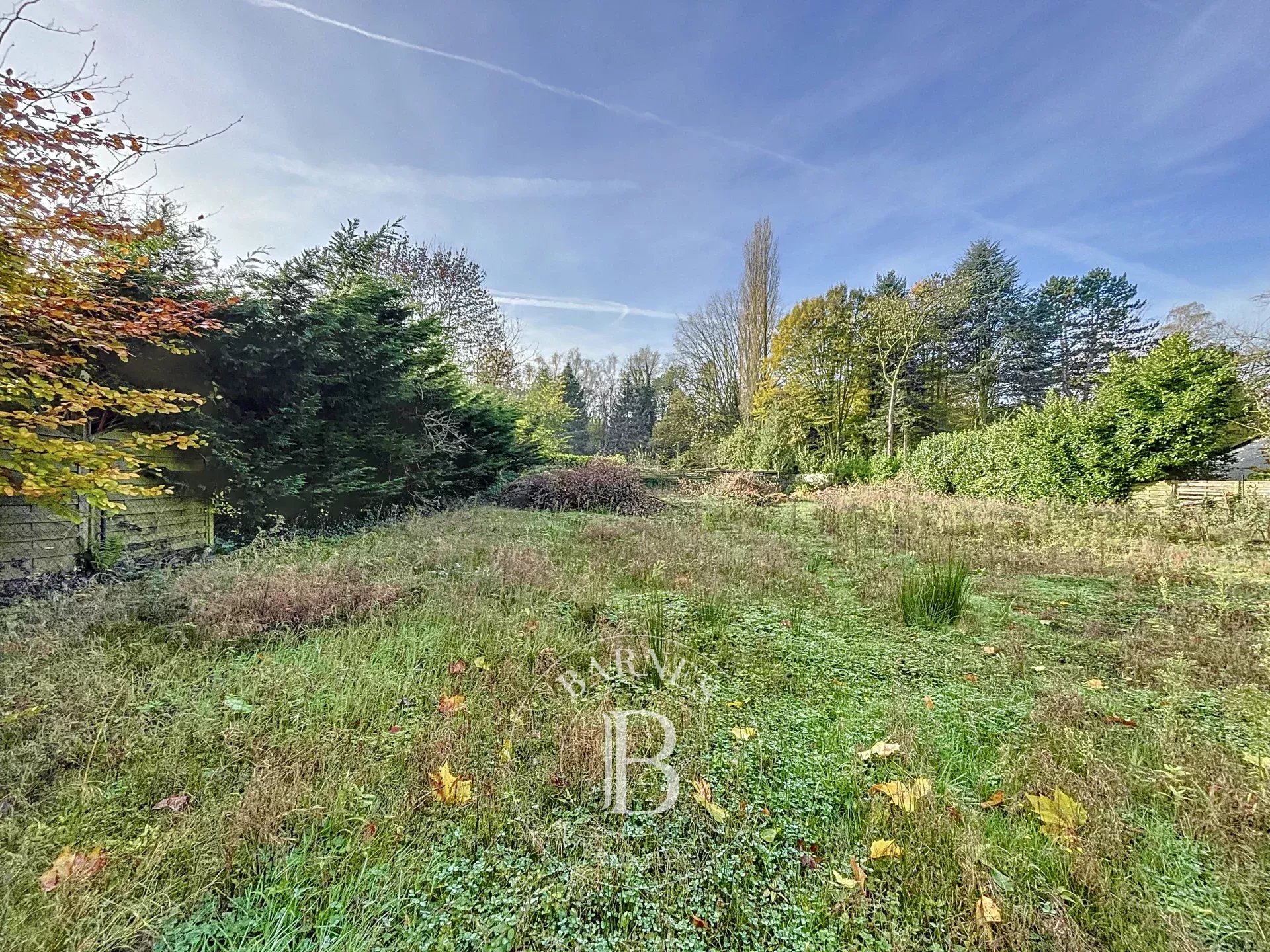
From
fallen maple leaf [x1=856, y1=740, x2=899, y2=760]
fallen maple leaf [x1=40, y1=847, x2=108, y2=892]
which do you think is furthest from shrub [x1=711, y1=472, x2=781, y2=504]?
fallen maple leaf [x1=40, y1=847, x2=108, y2=892]

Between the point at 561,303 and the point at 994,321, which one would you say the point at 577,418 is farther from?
the point at 994,321

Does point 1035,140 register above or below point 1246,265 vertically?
above

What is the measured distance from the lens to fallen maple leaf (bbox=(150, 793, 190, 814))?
1317mm

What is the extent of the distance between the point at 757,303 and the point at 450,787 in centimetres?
1973

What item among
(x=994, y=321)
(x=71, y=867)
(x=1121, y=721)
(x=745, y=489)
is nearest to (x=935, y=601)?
(x=1121, y=721)

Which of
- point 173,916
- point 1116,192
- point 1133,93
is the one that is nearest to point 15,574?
point 173,916

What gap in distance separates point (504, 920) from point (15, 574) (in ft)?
16.1

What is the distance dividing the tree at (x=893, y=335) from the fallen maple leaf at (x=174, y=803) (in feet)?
53.0

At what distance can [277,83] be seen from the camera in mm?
3984

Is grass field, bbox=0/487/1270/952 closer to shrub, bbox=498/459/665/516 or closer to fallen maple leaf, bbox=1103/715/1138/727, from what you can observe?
fallen maple leaf, bbox=1103/715/1138/727

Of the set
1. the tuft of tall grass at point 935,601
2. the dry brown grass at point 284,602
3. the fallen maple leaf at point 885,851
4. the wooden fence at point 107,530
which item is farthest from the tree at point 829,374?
the fallen maple leaf at point 885,851

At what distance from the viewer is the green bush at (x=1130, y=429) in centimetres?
653

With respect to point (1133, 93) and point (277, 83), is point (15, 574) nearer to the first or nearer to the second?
point (277, 83)

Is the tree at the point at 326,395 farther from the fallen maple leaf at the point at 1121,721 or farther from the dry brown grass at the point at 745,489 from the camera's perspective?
the fallen maple leaf at the point at 1121,721
